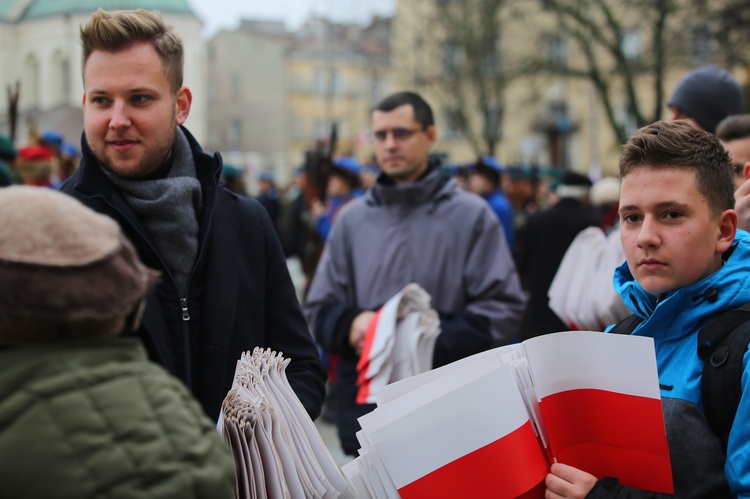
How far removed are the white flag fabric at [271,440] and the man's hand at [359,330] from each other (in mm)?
2163

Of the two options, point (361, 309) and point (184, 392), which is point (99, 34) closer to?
point (184, 392)

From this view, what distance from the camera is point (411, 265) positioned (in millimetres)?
4555

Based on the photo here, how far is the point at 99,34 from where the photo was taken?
2.52 m

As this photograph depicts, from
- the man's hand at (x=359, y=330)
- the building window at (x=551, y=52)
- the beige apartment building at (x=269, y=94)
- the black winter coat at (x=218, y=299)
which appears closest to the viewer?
the black winter coat at (x=218, y=299)

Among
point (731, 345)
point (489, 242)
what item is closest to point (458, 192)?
point (489, 242)

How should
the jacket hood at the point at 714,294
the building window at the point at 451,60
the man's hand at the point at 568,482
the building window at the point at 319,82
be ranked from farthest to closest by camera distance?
the building window at the point at 319,82 < the building window at the point at 451,60 < the jacket hood at the point at 714,294 < the man's hand at the point at 568,482

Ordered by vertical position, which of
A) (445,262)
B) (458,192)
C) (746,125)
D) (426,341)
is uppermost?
(746,125)

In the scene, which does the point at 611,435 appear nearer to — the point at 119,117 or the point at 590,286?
the point at 119,117

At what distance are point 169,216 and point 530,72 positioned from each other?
23.7 metres

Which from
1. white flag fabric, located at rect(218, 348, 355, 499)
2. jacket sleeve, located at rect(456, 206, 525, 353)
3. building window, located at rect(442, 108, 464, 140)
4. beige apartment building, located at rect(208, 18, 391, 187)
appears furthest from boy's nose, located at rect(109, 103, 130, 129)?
beige apartment building, located at rect(208, 18, 391, 187)

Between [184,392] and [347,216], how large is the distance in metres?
3.37

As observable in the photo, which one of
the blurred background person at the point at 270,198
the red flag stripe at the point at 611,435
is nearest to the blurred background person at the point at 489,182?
the blurred background person at the point at 270,198

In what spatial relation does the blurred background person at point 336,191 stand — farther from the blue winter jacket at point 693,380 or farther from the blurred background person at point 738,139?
the blue winter jacket at point 693,380

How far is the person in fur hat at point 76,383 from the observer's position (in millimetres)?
1383
